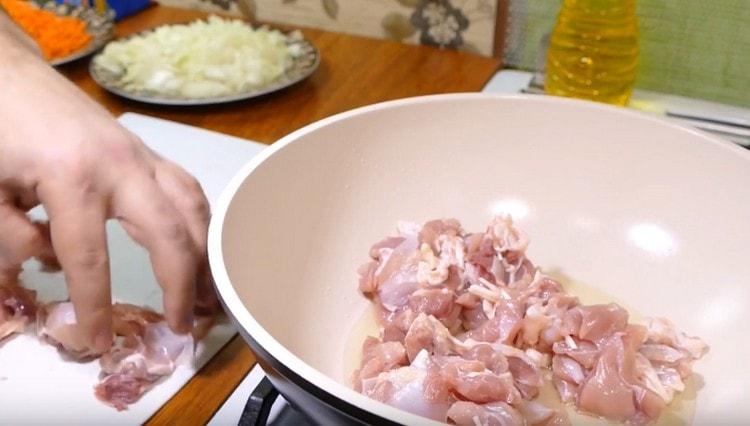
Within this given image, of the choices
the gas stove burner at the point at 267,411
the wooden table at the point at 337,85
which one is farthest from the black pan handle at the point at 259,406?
the wooden table at the point at 337,85

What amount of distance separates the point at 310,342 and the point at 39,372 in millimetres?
245

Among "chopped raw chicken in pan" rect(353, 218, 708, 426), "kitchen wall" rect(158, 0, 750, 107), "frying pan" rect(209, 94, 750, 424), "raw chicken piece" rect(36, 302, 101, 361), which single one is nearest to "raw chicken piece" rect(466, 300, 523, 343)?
"chopped raw chicken in pan" rect(353, 218, 708, 426)

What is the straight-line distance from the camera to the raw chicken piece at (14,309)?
0.72 m

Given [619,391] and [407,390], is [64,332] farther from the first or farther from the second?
[619,391]

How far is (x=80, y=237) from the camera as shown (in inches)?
23.7

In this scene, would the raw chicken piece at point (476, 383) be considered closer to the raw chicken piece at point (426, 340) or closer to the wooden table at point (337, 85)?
the raw chicken piece at point (426, 340)

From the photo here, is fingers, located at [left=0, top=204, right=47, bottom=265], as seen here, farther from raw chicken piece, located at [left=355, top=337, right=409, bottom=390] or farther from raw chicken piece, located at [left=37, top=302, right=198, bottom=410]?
raw chicken piece, located at [left=355, top=337, right=409, bottom=390]

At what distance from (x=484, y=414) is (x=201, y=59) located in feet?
2.77

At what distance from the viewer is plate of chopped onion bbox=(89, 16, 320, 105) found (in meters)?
1.15

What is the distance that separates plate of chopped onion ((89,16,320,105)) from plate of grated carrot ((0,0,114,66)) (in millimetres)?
54

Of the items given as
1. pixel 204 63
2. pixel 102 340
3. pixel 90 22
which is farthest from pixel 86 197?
pixel 90 22

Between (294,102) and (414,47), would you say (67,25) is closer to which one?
(294,102)

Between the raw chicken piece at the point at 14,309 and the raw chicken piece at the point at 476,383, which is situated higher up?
the raw chicken piece at the point at 476,383

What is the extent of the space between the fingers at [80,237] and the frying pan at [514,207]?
9 cm
